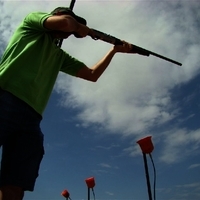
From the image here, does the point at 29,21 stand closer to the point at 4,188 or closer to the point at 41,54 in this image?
the point at 41,54

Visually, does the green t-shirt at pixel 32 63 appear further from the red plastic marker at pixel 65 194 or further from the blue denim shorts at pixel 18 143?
the red plastic marker at pixel 65 194

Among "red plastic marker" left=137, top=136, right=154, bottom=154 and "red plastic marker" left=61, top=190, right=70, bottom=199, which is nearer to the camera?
"red plastic marker" left=137, top=136, right=154, bottom=154

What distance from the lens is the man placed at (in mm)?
2244

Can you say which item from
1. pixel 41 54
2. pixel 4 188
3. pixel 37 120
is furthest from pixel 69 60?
pixel 4 188

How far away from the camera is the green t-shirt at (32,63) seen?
2.37 metres

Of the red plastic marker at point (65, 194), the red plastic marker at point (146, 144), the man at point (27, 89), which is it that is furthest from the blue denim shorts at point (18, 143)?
the red plastic marker at point (65, 194)

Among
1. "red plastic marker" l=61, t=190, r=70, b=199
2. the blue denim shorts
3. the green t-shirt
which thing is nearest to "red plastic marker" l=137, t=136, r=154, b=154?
the green t-shirt

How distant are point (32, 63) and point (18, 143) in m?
0.77

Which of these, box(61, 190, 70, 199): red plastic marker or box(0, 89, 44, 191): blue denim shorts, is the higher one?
box(61, 190, 70, 199): red plastic marker

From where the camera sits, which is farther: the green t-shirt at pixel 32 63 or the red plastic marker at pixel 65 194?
the red plastic marker at pixel 65 194

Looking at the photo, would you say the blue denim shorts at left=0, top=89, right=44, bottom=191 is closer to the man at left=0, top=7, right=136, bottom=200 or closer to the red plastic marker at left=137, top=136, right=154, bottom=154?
the man at left=0, top=7, right=136, bottom=200

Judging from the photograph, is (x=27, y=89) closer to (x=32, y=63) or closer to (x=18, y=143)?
(x=32, y=63)

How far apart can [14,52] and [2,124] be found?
2.41ft

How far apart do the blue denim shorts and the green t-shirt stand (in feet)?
0.33
